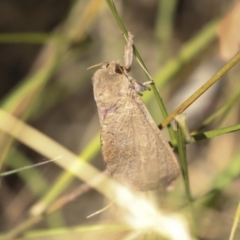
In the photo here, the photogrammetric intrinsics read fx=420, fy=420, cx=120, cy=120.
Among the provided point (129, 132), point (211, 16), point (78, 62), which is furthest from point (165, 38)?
point (129, 132)

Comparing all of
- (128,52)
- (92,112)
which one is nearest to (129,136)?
(128,52)

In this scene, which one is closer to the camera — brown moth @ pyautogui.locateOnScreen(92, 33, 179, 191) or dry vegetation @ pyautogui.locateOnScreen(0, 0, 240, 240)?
brown moth @ pyautogui.locateOnScreen(92, 33, 179, 191)

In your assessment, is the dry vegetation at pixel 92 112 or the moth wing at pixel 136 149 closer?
the moth wing at pixel 136 149

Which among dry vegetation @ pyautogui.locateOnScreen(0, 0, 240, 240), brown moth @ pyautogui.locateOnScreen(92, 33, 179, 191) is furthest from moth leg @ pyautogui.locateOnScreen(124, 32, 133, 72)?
dry vegetation @ pyautogui.locateOnScreen(0, 0, 240, 240)

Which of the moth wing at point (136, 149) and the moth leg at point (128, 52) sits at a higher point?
the moth leg at point (128, 52)

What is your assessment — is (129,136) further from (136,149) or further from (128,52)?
(128,52)

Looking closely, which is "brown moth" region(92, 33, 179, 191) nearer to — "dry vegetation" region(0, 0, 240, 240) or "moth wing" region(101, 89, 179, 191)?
"moth wing" region(101, 89, 179, 191)

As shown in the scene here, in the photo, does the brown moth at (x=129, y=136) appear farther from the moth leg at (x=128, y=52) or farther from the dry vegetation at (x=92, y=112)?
the dry vegetation at (x=92, y=112)

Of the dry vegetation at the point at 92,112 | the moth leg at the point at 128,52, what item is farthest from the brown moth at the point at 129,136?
the dry vegetation at the point at 92,112
